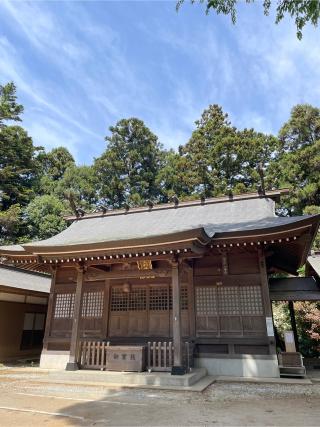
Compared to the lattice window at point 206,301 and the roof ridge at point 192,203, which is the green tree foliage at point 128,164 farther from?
the lattice window at point 206,301

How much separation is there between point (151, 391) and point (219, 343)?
115 inches

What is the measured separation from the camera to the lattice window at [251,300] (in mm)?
9062

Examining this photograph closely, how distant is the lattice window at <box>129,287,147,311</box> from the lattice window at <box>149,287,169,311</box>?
0.24 m

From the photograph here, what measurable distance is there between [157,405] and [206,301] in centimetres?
428

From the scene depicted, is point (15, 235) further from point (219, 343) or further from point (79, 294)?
point (219, 343)

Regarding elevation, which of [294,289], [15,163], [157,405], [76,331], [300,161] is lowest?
[157,405]

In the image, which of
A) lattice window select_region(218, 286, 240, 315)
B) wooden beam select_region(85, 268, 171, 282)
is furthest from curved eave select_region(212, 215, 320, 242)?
lattice window select_region(218, 286, 240, 315)

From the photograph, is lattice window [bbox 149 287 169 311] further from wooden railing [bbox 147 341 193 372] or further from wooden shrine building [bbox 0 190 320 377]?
wooden railing [bbox 147 341 193 372]

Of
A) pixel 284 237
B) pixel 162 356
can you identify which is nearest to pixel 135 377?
pixel 162 356

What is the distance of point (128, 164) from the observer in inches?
1364

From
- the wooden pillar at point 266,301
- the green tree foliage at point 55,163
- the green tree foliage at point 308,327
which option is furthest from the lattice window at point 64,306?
the green tree foliage at point 55,163

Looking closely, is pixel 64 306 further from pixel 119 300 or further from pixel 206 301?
pixel 206 301

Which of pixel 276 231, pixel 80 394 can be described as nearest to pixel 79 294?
pixel 80 394

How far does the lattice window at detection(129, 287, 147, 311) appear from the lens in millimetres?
10314
